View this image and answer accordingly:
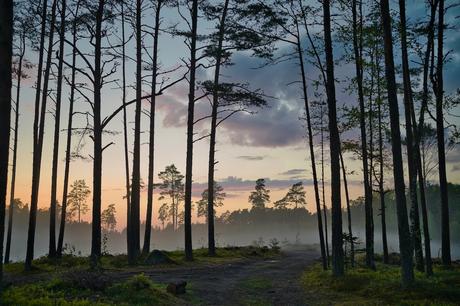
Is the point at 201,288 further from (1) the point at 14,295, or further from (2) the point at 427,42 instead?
(2) the point at 427,42

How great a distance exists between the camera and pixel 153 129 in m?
24.9

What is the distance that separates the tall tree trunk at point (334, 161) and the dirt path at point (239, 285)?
1881mm

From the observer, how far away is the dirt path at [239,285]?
11.6m

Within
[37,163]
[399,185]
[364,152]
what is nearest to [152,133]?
[37,163]

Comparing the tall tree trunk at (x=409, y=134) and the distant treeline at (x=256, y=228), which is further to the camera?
the distant treeline at (x=256, y=228)

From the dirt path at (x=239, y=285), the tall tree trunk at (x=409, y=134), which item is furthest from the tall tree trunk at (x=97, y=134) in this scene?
the tall tree trunk at (x=409, y=134)

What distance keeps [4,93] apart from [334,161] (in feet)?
37.6

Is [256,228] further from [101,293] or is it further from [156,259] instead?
[101,293]

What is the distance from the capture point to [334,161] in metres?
15.0

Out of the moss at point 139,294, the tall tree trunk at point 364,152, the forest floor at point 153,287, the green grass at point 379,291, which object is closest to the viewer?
the forest floor at point 153,287

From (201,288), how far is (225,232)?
15757cm

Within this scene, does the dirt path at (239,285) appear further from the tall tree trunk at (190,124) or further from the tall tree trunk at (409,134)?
the tall tree trunk at (409,134)

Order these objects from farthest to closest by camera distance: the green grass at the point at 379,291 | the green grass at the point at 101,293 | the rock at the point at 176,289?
the rock at the point at 176,289, the green grass at the point at 379,291, the green grass at the point at 101,293

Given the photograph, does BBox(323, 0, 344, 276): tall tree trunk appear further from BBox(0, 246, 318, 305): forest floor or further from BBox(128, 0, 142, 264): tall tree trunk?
BBox(128, 0, 142, 264): tall tree trunk
